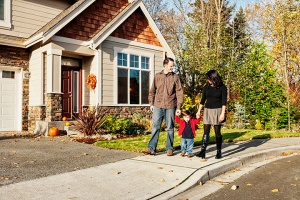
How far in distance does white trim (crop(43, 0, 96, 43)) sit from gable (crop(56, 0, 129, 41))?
0.39m

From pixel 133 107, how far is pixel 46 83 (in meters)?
3.97

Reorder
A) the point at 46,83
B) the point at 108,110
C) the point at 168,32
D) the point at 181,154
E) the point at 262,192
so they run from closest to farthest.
Answer: the point at 262,192 → the point at 181,154 → the point at 46,83 → the point at 108,110 → the point at 168,32

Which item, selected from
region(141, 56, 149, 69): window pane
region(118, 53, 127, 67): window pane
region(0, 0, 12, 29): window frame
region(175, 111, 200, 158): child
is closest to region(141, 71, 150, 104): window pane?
region(141, 56, 149, 69): window pane

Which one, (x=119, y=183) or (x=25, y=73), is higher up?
(x=25, y=73)

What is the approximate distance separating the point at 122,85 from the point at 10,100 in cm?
462

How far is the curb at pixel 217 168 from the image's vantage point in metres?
4.75

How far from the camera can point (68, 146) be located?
8.79 metres

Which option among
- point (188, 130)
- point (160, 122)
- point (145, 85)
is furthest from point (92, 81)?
point (188, 130)

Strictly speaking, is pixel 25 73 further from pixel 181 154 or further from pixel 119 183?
pixel 119 183

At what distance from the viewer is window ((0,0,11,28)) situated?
12.6 m

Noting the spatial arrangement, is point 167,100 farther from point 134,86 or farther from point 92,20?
point 92,20

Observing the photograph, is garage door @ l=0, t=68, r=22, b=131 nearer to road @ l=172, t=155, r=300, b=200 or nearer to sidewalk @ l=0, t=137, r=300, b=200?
sidewalk @ l=0, t=137, r=300, b=200

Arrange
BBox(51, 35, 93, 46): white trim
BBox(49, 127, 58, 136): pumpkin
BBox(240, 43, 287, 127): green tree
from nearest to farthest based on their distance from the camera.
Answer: BBox(49, 127, 58, 136): pumpkin, BBox(51, 35, 93, 46): white trim, BBox(240, 43, 287, 127): green tree

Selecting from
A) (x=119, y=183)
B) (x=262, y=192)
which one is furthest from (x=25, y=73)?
(x=262, y=192)
